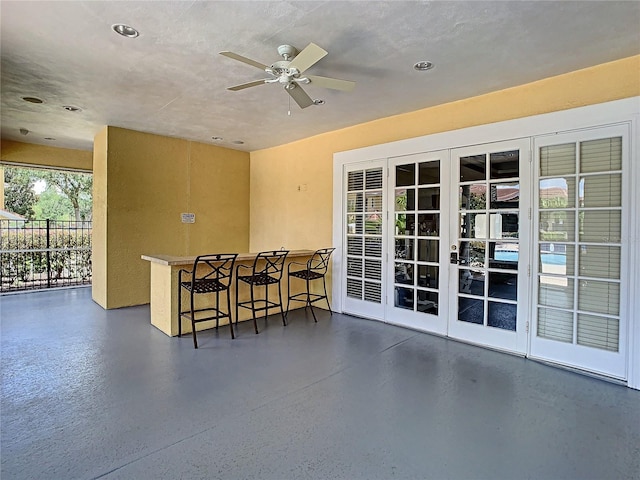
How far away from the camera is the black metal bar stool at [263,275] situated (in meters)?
4.48

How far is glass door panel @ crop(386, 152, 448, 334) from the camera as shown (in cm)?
422

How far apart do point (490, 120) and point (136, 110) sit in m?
4.31

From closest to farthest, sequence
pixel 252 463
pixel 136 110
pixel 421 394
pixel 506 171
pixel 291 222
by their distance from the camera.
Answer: pixel 252 463 → pixel 421 394 → pixel 506 171 → pixel 136 110 → pixel 291 222

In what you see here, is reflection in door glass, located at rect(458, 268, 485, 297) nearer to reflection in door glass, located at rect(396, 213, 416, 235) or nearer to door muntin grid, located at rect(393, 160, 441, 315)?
door muntin grid, located at rect(393, 160, 441, 315)

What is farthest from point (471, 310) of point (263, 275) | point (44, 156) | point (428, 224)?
point (44, 156)

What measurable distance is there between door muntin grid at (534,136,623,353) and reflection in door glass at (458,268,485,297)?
558 millimetres

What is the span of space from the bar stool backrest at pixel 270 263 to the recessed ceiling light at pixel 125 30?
8.55 feet

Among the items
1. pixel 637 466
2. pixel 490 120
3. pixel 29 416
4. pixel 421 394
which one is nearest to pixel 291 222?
pixel 490 120

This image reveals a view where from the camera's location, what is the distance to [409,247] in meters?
4.53

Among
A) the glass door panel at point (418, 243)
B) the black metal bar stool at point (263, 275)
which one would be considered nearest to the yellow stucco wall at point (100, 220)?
the black metal bar stool at point (263, 275)

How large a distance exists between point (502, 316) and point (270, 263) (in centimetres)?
292

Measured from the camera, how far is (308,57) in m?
2.52

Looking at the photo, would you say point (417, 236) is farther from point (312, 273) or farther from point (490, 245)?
point (312, 273)

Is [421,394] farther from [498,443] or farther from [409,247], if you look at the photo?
[409,247]
